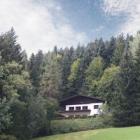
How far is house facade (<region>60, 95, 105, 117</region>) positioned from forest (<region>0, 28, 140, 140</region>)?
164 inches

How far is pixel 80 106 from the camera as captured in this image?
79.0 meters

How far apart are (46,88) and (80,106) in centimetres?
841

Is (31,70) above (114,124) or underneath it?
above

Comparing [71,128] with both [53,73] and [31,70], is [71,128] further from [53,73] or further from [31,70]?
[53,73]

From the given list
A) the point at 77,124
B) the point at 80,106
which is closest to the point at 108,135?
the point at 77,124

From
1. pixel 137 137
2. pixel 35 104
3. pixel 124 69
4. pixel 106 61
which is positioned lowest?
pixel 137 137

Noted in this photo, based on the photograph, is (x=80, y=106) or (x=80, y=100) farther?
(x=80, y=100)

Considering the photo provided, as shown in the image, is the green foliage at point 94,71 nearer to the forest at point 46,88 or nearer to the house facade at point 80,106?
the forest at point 46,88

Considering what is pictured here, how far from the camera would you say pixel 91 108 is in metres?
77.6

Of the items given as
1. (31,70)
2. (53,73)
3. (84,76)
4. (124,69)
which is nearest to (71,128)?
(124,69)

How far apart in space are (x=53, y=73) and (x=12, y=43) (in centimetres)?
3517

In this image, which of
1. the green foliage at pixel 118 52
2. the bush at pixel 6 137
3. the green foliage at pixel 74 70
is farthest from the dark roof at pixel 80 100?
the bush at pixel 6 137

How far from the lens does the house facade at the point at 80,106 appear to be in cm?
7506

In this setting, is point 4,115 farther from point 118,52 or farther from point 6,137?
point 118,52
